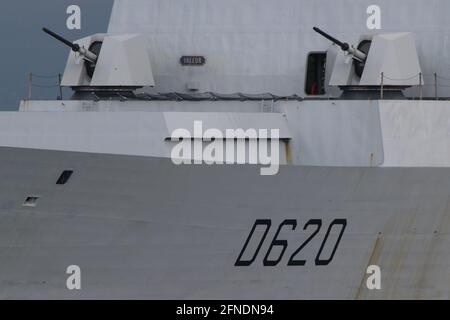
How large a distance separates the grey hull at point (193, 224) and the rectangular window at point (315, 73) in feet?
8.30

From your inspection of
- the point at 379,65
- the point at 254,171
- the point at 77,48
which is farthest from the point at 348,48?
the point at 77,48

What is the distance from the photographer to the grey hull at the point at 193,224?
18.8 meters

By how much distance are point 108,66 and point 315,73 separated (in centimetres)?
307

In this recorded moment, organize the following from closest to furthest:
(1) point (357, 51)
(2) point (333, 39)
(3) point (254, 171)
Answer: (3) point (254, 171)
(2) point (333, 39)
(1) point (357, 51)

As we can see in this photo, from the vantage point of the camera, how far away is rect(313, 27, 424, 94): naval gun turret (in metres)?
20.5

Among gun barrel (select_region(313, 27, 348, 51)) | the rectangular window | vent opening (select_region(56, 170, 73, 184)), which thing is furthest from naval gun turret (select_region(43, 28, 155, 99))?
vent opening (select_region(56, 170, 73, 184))

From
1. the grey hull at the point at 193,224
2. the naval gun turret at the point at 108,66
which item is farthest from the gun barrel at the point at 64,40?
the grey hull at the point at 193,224

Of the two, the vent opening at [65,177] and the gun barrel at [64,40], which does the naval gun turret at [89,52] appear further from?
the vent opening at [65,177]

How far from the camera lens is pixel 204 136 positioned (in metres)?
19.4

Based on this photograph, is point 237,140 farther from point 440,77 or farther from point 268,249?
point 440,77

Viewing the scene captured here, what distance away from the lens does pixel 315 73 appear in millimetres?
21812

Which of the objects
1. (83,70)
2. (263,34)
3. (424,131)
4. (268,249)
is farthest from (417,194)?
(83,70)

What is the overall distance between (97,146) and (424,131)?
4497 millimetres

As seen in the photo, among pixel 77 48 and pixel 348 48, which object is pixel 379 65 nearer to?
pixel 348 48
